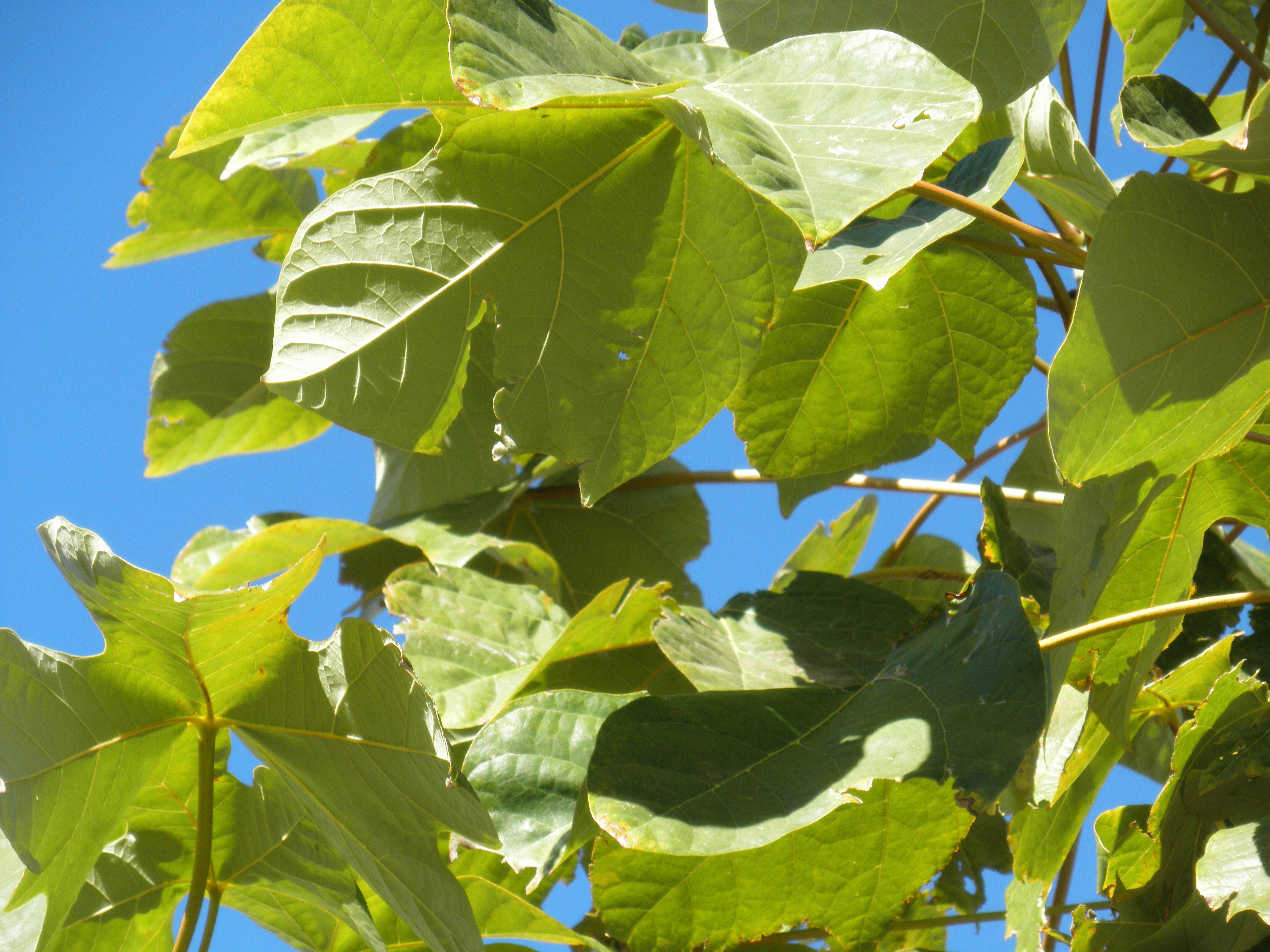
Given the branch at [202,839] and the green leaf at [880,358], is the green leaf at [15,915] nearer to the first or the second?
the branch at [202,839]

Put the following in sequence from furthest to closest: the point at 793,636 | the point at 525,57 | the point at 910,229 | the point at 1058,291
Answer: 1. the point at 1058,291
2. the point at 793,636
3. the point at 910,229
4. the point at 525,57

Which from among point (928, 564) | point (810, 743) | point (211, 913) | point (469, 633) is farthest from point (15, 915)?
point (928, 564)

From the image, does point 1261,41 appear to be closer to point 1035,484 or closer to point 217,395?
point 1035,484

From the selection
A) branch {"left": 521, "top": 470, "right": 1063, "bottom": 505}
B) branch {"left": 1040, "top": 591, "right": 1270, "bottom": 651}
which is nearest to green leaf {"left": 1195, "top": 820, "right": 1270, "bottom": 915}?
branch {"left": 1040, "top": 591, "right": 1270, "bottom": 651}

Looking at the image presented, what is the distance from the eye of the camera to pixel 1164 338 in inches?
17.7

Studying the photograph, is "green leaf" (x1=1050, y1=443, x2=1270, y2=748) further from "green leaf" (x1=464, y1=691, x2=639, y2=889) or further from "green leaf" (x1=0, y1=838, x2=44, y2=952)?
"green leaf" (x1=0, y1=838, x2=44, y2=952)

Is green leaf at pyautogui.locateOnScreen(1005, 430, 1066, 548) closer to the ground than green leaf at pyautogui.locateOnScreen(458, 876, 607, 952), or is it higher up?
higher up

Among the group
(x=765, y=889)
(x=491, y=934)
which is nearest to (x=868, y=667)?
(x=765, y=889)

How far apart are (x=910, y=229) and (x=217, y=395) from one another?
736 mm

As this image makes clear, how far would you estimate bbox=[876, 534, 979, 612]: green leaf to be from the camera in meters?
0.82

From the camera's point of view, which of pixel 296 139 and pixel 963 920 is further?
pixel 296 139

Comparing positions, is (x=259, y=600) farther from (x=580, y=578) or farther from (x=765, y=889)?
(x=580, y=578)

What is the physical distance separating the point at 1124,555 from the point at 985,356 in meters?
0.19

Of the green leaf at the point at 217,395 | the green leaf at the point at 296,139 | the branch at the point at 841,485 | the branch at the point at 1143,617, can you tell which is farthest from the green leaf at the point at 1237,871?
the green leaf at the point at 217,395
